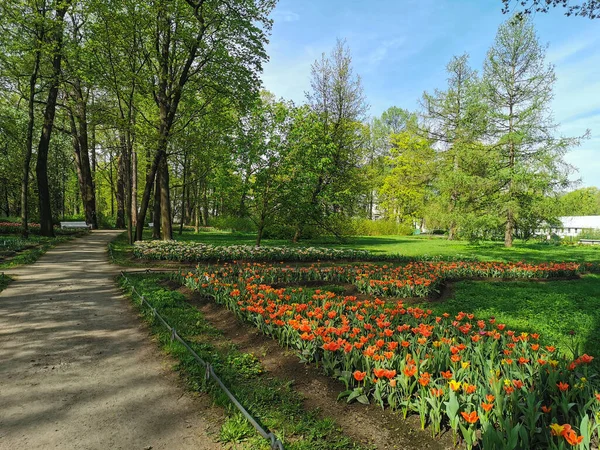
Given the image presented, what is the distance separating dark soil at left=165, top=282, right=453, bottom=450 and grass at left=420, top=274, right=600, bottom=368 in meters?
2.69

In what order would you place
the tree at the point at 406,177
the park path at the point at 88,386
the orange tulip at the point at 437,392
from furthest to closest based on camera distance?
the tree at the point at 406,177
the park path at the point at 88,386
the orange tulip at the point at 437,392

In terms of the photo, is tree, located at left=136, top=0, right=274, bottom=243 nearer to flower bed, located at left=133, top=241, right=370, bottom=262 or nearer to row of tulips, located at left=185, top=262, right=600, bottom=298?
flower bed, located at left=133, top=241, right=370, bottom=262

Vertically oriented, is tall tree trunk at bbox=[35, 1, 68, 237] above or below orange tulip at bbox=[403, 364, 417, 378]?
above

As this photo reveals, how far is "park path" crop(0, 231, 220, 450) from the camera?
8.41 feet

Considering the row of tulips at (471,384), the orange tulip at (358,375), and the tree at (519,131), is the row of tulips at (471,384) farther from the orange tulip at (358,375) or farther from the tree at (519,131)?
the tree at (519,131)

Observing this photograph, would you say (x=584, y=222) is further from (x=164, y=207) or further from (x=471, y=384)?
(x=471, y=384)

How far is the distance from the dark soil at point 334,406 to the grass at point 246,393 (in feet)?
0.35

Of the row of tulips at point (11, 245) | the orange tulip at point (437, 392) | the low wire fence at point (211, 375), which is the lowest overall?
the low wire fence at point (211, 375)

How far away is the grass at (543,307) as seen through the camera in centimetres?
486

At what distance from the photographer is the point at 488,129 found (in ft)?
68.6

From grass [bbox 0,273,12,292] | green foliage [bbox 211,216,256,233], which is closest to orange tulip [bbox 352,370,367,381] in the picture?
grass [bbox 0,273,12,292]

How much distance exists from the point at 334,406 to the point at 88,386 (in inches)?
97.3

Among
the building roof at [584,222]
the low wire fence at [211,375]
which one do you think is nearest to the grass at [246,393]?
the low wire fence at [211,375]

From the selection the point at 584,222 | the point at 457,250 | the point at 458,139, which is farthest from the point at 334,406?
the point at 584,222
